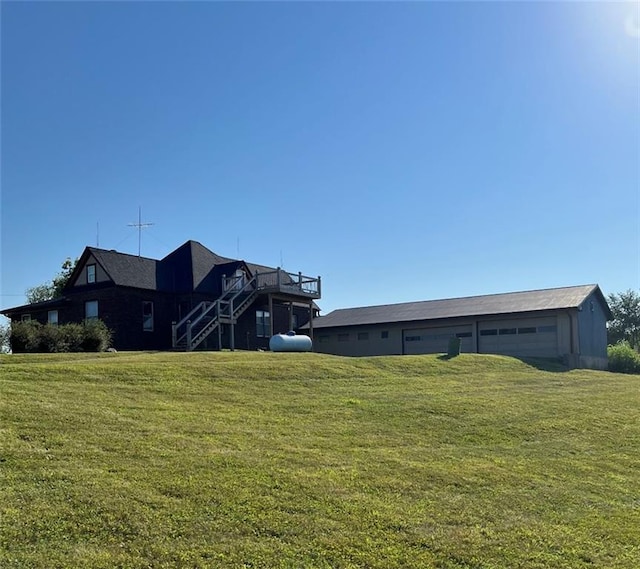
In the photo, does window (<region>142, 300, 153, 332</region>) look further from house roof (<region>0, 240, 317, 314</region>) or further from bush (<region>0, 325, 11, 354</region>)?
bush (<region>0, 325, 11, 354</region>)

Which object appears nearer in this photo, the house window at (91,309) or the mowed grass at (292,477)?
the mowed grass at (292,477)

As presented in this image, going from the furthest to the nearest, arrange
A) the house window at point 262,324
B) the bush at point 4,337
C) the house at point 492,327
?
1. the house window at point 262,324
2. the house at point 492,327
3. the bush at point 4,337

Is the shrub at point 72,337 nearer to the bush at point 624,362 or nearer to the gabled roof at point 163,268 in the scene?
the gabled roof at point 163,268

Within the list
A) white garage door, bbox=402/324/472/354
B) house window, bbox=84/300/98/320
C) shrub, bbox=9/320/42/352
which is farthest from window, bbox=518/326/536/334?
shrub, bbox=9/320/42/352

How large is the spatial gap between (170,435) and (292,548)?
12.6 ft

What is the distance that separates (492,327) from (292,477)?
89.9ft

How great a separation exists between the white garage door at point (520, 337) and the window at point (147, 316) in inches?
652

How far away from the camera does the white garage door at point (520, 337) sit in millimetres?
32500

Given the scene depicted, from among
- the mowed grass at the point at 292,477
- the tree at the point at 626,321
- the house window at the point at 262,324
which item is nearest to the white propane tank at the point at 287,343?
the house window at the point at 262,324

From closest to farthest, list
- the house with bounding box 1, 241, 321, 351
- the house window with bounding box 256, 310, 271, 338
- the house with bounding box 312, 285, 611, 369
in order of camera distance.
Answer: the house with bounding box 1, 241, 321, 351
the house with bounding box 312, 285, 611, 369
the house window with bounding box 256, 310, 271, 338

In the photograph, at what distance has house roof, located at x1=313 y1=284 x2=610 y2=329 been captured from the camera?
33250 mm

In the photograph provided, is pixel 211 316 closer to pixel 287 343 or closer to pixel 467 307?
pixel 287 343

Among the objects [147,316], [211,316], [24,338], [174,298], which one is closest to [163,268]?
[174,298]

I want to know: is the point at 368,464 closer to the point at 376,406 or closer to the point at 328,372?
the point at 376,406
